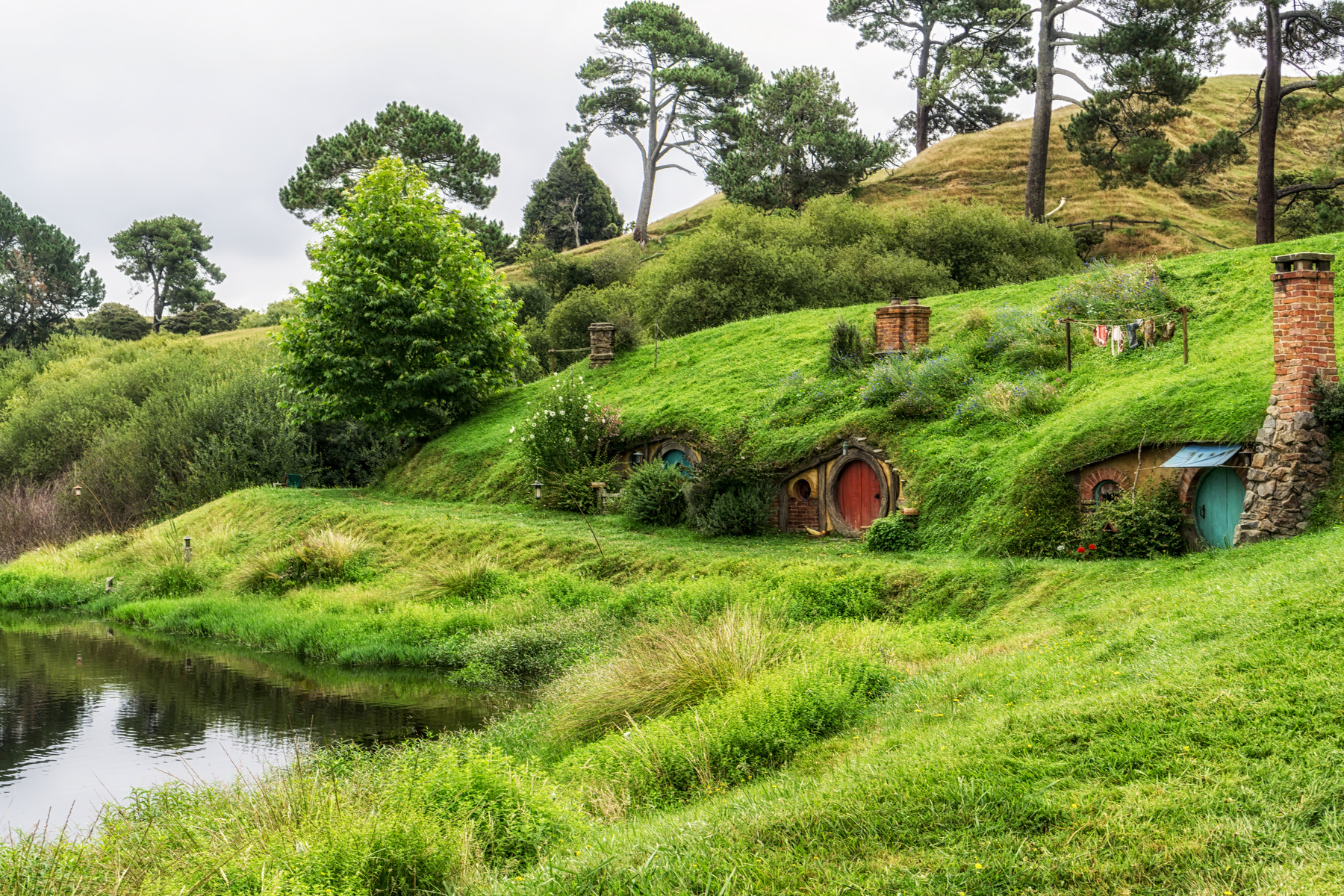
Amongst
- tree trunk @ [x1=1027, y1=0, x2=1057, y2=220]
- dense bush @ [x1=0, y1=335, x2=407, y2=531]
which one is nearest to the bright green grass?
dense bush @ [x1=0, y1=335, x2=407, y2=531]

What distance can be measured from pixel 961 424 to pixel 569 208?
59482 millimetres

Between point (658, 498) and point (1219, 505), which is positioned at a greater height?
point (1219, 505)

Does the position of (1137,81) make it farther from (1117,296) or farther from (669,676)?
(669,676)

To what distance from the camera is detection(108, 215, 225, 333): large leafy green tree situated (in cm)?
7531

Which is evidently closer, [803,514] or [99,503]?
[803,514]

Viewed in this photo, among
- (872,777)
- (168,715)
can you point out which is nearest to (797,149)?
(168,715)

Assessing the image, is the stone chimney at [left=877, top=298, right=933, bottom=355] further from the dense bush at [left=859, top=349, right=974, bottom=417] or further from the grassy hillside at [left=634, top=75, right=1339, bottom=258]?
the grassy hillside at [left=634, top=75, right=1339, bottom=258]

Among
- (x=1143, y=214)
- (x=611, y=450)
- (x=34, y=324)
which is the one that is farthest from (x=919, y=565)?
(x=34, y=324)

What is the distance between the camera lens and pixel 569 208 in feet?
245

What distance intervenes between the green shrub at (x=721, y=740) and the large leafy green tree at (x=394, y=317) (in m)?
23.5

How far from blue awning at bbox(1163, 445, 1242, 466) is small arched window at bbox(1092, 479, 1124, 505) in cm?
97

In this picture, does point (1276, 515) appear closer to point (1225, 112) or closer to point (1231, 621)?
point (1231, 621)

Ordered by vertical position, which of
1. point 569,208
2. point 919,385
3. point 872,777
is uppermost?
point 569,208

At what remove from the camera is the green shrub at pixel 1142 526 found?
551 inches
